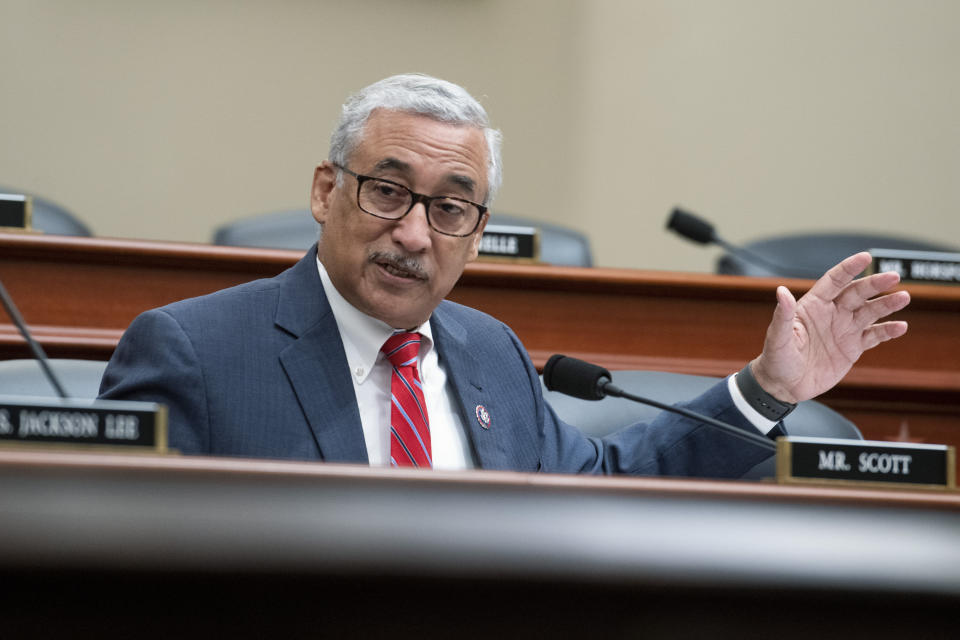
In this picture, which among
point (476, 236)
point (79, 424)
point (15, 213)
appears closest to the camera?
point (79, 424)

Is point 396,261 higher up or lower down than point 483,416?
higher up

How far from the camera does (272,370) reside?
139 centimetres

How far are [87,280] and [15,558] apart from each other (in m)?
1.65

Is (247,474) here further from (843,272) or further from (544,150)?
(544,150)

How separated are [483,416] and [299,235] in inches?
32.7

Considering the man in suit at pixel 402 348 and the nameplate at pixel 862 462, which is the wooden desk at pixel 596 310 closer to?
the man in suit at pixel 402 348

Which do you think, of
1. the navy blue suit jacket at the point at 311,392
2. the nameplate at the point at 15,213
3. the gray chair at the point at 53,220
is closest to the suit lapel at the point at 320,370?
the navy blue suit jacket at the point at 311,392

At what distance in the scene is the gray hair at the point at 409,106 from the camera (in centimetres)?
155

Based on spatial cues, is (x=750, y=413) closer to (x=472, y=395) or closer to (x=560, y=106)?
(x=472, y=395)

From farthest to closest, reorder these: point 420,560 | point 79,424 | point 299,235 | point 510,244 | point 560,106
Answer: point 560,106
point 299,235
point 510,244
point 79,424
point 420,560

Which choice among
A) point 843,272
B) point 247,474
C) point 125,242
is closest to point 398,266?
point 843,272

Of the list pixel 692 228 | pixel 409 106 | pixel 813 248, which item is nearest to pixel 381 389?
pixel 409 106

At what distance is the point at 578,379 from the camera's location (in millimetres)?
1323

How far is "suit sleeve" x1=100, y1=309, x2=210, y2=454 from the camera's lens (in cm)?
129
